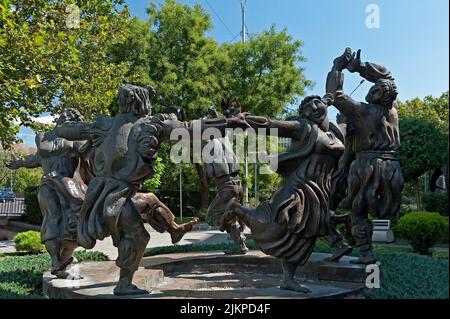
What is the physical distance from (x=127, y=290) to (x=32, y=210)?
60.9 ft

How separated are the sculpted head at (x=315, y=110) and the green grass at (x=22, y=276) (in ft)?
11.0

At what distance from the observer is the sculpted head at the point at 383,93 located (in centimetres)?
576

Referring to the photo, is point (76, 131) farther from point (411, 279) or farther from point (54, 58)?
point (54, 58)

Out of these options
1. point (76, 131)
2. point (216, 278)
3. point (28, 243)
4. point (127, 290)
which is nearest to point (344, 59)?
point (216, 278)

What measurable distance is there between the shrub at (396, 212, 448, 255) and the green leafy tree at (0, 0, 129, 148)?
9.35 metres

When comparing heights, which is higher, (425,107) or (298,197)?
(425,107)

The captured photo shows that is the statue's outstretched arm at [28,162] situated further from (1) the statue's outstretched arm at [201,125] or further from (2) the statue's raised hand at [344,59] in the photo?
(2) the statue's raised hand at [344,59]

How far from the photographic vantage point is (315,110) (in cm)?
476

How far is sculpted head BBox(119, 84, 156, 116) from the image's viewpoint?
4.49 metres

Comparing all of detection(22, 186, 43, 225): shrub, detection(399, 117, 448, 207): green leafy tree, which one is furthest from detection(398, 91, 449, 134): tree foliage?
detection(22, 186, 43, 225): shrub

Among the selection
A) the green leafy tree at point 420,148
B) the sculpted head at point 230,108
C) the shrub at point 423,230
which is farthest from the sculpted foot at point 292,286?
the green leafy tree at point 420,148

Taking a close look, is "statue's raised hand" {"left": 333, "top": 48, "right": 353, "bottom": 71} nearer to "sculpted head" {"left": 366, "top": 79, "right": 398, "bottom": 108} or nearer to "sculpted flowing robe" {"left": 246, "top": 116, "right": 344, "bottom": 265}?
"sculpted head" {"left": 366, "top": 79, "right": 398, "bottom": 108}

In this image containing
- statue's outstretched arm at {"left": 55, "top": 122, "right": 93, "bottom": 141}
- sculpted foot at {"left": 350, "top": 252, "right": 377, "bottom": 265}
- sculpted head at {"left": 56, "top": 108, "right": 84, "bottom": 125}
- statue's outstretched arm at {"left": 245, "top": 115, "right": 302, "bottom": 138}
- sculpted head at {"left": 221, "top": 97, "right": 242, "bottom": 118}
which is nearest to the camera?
statue's outstretched arm at {"left": 245, "top": 115, "right": 302, "bottom": 138}
